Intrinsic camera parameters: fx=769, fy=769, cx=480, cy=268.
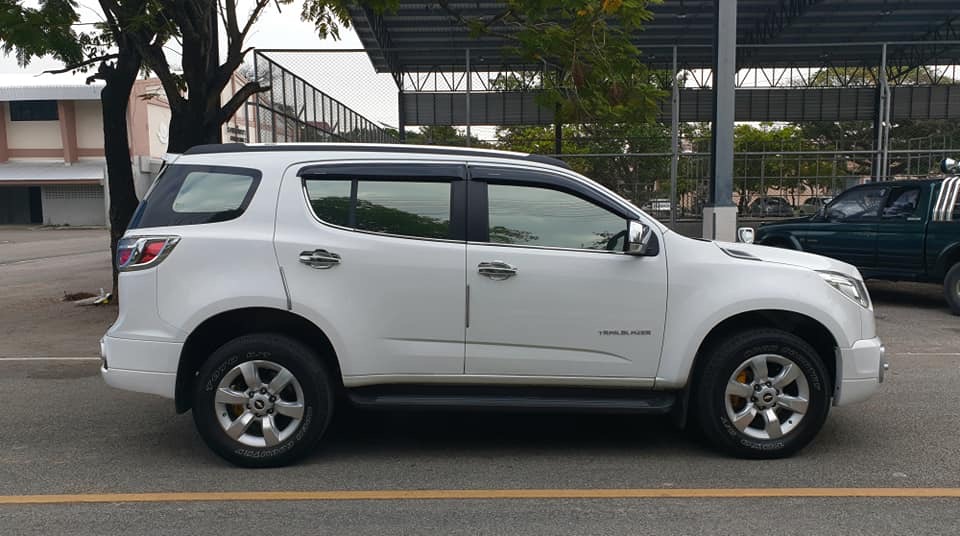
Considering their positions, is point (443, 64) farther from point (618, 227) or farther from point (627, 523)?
point (627, 523)

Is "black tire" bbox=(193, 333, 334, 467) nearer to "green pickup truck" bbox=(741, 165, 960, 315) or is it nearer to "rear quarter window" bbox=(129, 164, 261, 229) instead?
"rear quarter window" bbox=(129, 164, 261, 229)

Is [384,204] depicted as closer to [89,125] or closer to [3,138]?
[89,125]

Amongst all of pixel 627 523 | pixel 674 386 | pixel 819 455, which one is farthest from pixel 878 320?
pixel 627 523

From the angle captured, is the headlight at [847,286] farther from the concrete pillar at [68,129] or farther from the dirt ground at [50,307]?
the concrete pillar at [68,129]

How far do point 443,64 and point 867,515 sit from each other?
66.9 feet

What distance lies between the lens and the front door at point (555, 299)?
4.77 m

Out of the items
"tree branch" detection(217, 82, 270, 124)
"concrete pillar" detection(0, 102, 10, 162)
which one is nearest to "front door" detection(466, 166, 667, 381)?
"tree branch" detection(217, 82, 270, 124)

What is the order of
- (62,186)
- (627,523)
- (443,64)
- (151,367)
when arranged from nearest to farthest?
(627,523), (151,367), (443,64), (62,186)

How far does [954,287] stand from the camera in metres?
10.5

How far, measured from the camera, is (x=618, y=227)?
16.3 ft

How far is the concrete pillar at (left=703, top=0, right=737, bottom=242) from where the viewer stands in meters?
10.9

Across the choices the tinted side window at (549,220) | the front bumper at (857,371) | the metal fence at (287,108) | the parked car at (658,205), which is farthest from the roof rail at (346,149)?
the parked car at (658,205)

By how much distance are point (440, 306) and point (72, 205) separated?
166ft

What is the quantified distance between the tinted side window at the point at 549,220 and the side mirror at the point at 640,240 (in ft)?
0.36
